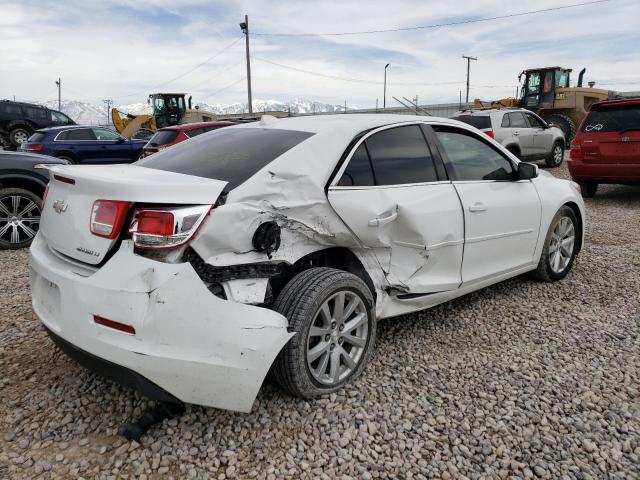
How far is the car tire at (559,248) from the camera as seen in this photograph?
4.29m

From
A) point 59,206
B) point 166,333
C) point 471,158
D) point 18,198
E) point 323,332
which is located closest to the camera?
point 166,333

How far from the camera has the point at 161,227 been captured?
2.09 metres

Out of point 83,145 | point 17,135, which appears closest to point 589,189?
point 83,145

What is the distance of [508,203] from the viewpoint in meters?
3.71

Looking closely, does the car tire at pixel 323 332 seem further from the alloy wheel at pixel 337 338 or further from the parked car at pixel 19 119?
the parked car at pixel 19 119

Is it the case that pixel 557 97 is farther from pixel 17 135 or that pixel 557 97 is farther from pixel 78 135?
pixel 17 135

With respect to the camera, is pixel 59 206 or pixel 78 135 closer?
pixel 59 206

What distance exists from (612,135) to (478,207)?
600 centimetres

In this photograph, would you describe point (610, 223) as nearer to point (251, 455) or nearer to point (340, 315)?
point (340, 315)

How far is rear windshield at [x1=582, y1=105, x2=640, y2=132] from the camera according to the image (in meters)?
7.84

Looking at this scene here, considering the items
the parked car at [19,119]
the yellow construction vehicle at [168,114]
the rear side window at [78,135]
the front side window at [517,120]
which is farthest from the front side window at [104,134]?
the yellow construction vehicle at [168,114]

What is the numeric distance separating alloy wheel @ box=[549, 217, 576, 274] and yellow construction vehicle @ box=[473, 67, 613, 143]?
Answer: 14.1 metres

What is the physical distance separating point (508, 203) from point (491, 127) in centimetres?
887

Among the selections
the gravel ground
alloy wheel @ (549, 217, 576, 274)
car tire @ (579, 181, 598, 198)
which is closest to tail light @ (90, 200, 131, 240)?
the gravel ground
